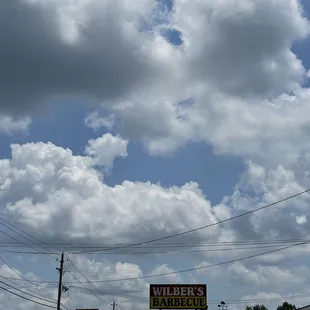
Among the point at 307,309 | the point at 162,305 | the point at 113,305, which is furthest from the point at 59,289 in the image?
the point at 113,305

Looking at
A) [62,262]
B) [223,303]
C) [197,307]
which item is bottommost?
[197,307]

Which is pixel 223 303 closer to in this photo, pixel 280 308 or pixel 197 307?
pixel 280 308

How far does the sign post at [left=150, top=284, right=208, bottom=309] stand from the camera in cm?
5916

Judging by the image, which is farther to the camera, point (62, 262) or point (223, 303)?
point (223, 303)

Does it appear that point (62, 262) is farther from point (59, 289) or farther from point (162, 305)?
point (162, 305)

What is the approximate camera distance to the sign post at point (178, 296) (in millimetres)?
59156

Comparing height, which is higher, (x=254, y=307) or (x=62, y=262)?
(x=254, y=307)

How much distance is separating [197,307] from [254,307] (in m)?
145

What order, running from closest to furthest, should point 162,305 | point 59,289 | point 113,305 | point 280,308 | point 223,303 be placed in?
point 162,305 < point 59,289 < point 113,305 < point 223,303 < point 280,308

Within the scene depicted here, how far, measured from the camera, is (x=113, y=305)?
366 ft

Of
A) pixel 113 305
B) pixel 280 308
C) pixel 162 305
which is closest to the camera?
pixel 162 305

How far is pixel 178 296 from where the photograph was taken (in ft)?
196

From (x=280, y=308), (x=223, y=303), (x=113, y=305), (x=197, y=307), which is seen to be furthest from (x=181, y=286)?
(x=280, y=308)

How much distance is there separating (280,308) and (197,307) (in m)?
135
